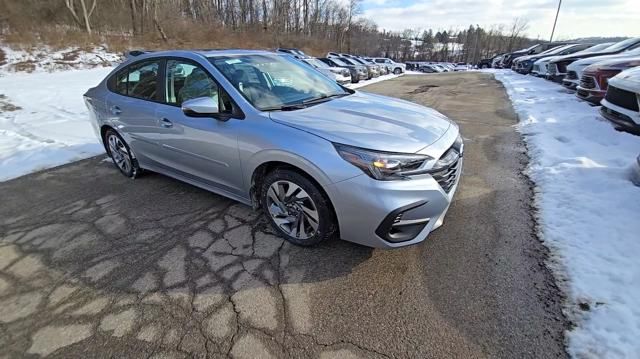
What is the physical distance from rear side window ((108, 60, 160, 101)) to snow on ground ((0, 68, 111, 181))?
1932 millimetres

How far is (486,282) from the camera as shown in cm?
233

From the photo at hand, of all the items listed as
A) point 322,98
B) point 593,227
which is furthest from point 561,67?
point 322,98

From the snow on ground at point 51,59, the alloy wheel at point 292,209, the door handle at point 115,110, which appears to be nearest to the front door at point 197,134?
the alloy wheel at point 292,209

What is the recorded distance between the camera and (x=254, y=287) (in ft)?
7.79

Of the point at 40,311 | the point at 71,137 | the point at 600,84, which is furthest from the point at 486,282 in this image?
the point at 71,137

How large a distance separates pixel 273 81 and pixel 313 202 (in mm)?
1429

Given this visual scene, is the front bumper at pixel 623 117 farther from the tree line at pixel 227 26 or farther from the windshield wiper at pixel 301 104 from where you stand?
the tree line at pixel 227 26

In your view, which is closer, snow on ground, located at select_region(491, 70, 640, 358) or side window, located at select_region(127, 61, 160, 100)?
snow on ground, located at select_region(491, 70, 640, 358)

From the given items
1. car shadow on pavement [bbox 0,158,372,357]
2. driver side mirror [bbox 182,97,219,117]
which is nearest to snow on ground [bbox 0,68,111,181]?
car shadow on pavement [bbox 0,158,372,357]

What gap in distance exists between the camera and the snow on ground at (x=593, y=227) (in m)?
1.89

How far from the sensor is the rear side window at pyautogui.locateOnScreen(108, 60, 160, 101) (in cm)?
360

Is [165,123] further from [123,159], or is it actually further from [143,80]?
[123,159]

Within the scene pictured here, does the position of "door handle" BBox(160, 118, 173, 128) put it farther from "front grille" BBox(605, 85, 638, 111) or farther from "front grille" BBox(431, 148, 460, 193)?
"front grille" BBox(605, 85, 638, 111)

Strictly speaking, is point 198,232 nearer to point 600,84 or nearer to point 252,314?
point 252,314
